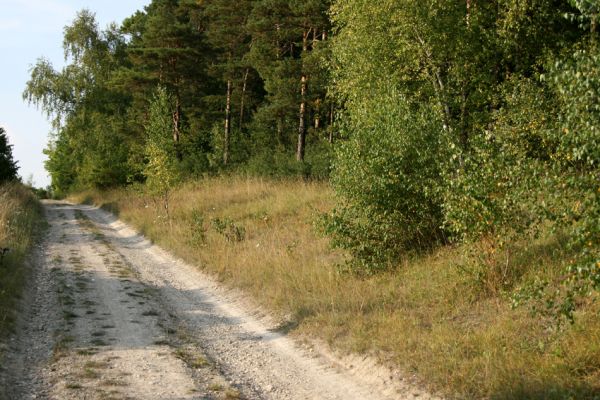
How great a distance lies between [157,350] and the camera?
7.33m

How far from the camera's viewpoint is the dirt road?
603 cm

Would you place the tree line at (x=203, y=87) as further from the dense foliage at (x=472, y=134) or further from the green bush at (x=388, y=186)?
the green bush at (x=388, y=186)

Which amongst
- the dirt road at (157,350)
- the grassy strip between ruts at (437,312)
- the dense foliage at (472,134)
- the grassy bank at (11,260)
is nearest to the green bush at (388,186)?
the dense foliage at (472,134)

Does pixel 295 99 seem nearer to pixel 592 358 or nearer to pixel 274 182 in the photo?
pixel 274 182

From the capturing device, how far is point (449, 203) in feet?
25.6

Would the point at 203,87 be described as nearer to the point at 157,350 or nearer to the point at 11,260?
the point at 11,260

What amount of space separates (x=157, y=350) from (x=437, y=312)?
13.2 feet

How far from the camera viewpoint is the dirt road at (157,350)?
603 cm

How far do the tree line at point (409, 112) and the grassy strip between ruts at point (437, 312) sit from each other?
466mm

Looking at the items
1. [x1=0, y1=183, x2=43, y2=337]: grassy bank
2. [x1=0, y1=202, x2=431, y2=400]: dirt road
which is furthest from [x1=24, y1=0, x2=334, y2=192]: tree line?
[x1=0, y1=202, x2=431, y2=400]: dirt road

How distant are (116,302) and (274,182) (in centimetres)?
1390

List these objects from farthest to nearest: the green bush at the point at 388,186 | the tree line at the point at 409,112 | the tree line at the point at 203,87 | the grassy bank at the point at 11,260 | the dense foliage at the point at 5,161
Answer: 1. the dense foliage at the point at 5,161
2. the tree line at the point at 203,87
3. the green bush at the point at 388,186
4. the grassy bank at the point at 11,260
5. the tree line at the point at 409,112

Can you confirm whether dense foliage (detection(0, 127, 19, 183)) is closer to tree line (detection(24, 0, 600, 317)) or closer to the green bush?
tree line (detection(24, 0, 600, 317))

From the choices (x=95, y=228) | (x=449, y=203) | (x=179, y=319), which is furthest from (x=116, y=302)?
(x=95, y=228)
